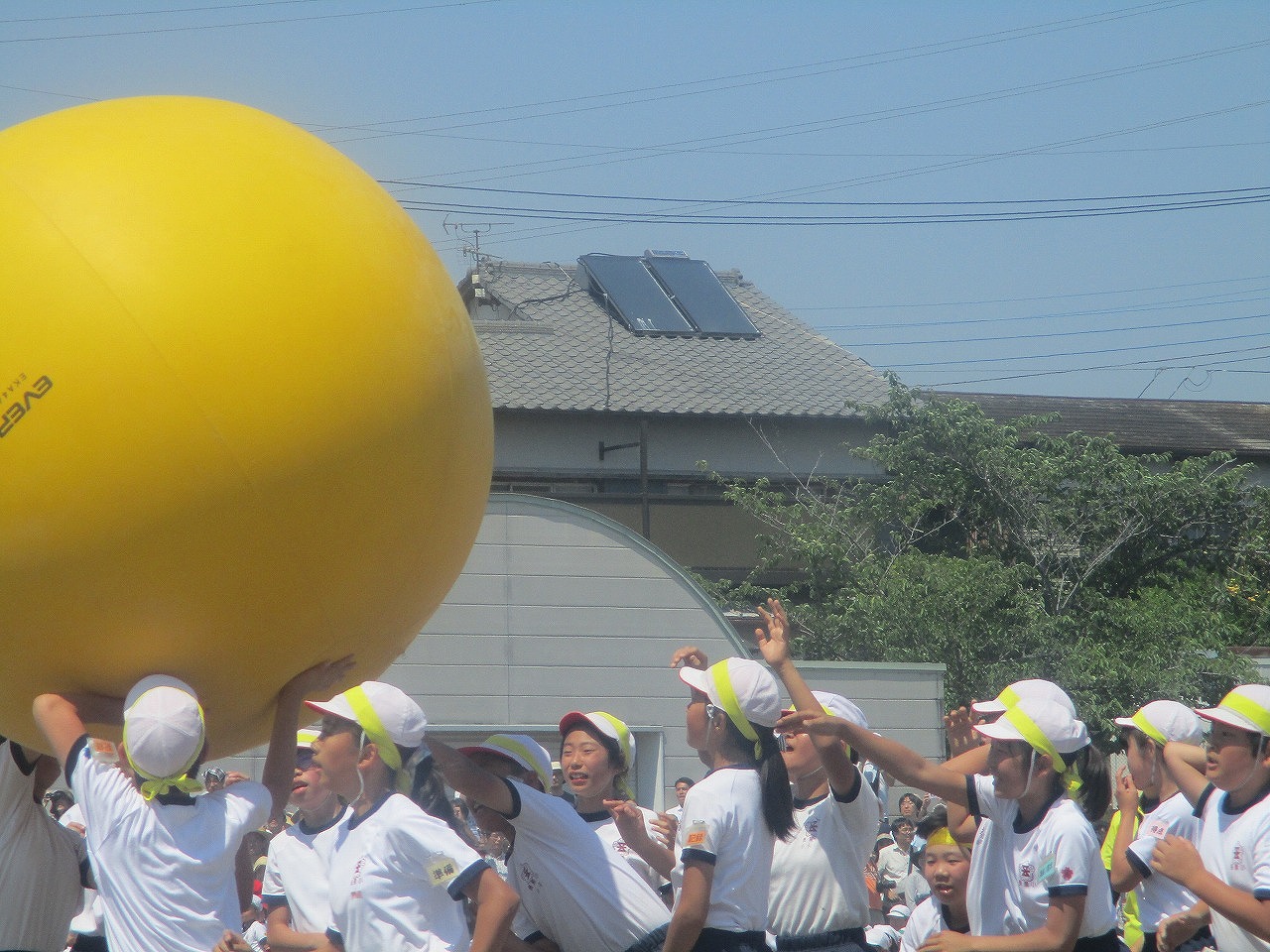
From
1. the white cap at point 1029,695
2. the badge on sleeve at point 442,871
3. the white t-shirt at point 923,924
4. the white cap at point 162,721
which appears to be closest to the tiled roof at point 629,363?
the white t-shirt at point 923,924

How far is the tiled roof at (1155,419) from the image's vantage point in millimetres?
31984

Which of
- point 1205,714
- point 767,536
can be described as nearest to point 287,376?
point 1205,714

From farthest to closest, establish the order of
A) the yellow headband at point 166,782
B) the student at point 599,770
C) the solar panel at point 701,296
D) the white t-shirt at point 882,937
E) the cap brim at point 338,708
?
the solar panel at point 701,296, the white t-shirt at point 882,937, the student at point 599,770, the cap brim at point 338,708, the yellow headband at point 166,782

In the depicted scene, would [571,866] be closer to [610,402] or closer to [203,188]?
[203,188]

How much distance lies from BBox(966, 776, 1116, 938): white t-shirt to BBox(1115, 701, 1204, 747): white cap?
2186 mm

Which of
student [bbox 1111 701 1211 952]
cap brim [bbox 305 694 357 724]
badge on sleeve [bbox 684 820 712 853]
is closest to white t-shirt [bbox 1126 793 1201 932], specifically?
student [bbox 1111 701 1211 952]

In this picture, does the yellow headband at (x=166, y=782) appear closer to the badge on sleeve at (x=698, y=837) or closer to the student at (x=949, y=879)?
the badge on sleeve at (x=698, y=837)

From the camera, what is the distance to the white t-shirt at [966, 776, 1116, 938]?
496cm

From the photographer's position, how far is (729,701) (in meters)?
5.13

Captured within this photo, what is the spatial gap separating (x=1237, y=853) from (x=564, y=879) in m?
2.35

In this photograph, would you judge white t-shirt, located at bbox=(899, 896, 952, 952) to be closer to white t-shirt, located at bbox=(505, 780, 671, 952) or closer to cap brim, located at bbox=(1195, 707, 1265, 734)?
cap brim, located at bbox=(1195, 707, 1265, 734)

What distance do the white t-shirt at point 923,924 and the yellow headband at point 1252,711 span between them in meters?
1.76

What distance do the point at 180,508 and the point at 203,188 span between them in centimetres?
78

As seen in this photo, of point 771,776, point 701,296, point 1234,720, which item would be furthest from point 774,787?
point 701,296
